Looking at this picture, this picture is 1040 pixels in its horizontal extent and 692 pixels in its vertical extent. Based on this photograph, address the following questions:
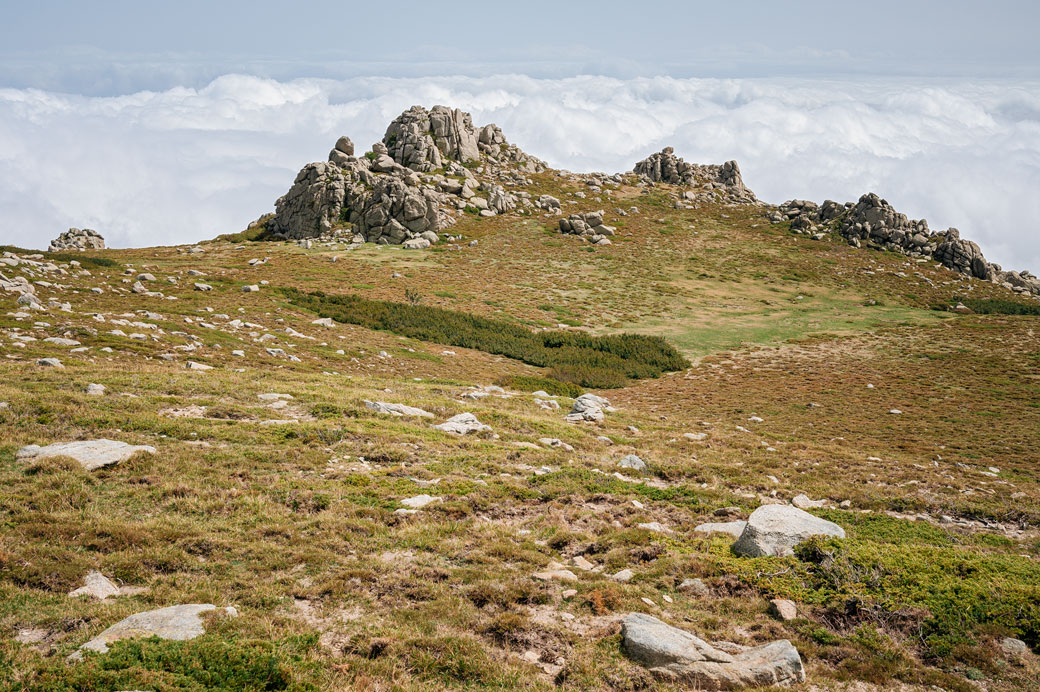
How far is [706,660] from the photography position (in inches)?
309

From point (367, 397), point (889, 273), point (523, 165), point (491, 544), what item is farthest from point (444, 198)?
point (491, 544)

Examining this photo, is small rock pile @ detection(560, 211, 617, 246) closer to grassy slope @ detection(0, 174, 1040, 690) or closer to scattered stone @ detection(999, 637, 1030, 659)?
grassy slope @ detection(0, 174, 1040, 690)

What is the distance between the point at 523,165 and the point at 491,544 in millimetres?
108104

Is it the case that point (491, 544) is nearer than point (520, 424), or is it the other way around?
point (491, 544)

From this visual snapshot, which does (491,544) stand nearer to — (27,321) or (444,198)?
(27,321)

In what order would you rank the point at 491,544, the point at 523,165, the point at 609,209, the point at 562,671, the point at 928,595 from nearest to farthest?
the point at 562,671 → the point at 928,595 → the point at 491,544 → the point at 609,209 → the point at 523,165

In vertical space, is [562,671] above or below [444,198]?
below

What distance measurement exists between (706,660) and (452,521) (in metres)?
5.89

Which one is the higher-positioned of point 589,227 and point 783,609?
point 589,227

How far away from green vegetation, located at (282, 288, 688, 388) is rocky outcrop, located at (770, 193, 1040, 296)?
59656 mm

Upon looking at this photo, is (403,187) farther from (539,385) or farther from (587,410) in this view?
(587,410)

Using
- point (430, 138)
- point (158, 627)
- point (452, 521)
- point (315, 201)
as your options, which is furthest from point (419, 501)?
point (430, 138)

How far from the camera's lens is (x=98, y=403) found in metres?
15.5

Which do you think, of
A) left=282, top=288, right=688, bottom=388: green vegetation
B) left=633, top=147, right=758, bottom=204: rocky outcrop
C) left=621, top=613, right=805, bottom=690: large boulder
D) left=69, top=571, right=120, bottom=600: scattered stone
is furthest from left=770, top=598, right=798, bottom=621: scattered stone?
left=633, top=147, right=758, bottom=204: rocky outcrop
